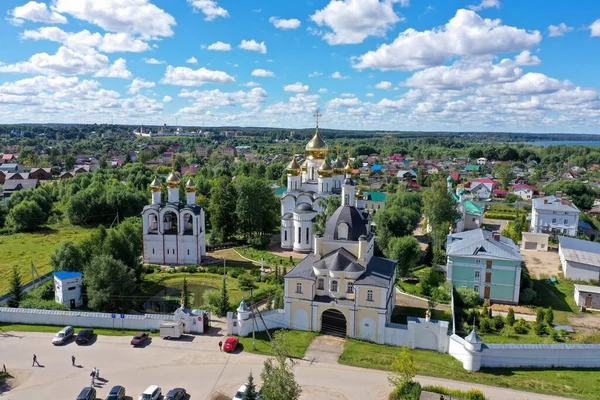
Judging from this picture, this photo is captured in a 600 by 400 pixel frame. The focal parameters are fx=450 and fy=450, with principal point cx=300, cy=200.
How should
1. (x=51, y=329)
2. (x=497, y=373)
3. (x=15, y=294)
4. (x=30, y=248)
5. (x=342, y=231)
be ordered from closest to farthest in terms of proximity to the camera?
1. (x=497, y=373)
2. (x=51, y=329)
3. (x=342, y=231)
4. (x=15, y=294)
5. (x=30, y=248)

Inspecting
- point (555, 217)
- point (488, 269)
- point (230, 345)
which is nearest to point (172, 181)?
point (230, 345)

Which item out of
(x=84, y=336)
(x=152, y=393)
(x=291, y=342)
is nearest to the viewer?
(x=152, y=393)

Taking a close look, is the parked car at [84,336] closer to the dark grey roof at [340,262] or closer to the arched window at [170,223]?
the dark grey roof at [340,262]

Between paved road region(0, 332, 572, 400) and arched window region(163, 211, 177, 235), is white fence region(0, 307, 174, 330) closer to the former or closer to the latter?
paved road region(0, 332, 572, 400)

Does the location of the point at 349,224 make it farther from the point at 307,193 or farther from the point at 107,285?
the point at 307,193

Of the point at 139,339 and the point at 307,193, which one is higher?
the point at 307,193

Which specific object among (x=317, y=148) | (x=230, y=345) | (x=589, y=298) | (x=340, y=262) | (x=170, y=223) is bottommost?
(x=589, y=298)

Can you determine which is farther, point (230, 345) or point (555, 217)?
point (555, 217)

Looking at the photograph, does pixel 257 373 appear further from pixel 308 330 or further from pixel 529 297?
pixel 529 297
